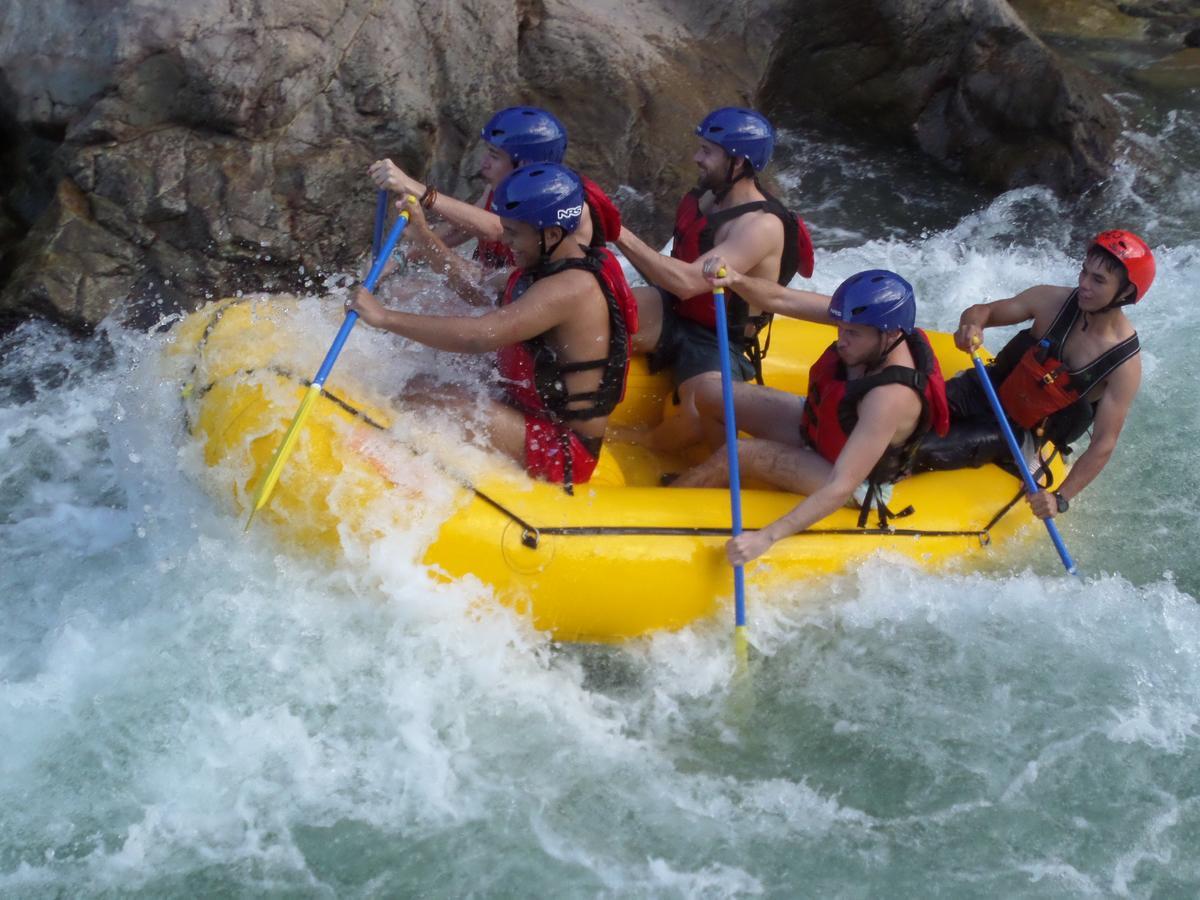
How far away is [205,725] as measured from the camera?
177 inches

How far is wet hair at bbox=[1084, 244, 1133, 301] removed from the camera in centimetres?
479

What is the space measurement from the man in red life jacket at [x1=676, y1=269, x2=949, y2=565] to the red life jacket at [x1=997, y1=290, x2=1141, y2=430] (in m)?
0.62

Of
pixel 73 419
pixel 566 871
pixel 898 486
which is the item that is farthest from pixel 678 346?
pixel 73 419

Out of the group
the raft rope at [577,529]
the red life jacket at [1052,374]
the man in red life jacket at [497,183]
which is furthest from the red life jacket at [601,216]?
the red life jacket at [1052,374]

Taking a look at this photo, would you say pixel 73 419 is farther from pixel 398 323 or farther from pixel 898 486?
pixel 898 486

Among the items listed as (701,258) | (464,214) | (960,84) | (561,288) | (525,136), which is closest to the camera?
(561,288)

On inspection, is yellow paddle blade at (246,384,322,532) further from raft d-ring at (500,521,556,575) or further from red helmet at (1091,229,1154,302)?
red helmet at (1091,229,1154,302)

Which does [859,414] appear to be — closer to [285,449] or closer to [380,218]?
[285,449]

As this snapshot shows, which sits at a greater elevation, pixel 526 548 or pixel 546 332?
pixel 546 332

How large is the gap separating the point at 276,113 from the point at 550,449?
3.62 m

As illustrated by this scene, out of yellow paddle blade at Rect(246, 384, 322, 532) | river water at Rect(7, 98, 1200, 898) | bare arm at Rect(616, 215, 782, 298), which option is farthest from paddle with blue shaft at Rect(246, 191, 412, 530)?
bare arm at Rect(616, 215, 782, 298)

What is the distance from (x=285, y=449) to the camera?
172 inches

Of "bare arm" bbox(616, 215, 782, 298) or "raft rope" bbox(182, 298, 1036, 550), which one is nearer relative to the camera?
"raft rope" bbox(182, 298, 1036, 550)

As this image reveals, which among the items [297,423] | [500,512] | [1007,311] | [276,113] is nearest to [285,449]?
[297,423]
